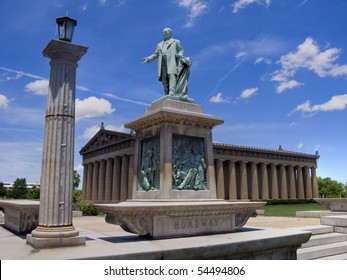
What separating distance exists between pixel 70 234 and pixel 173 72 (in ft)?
21.9

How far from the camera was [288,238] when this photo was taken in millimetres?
9188

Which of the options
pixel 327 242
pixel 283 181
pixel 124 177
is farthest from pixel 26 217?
pixel 283 181

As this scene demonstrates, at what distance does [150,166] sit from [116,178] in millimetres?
57427

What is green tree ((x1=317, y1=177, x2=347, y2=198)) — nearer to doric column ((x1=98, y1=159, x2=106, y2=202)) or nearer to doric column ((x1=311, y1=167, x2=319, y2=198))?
doric column ((x1=311, y1=167, x2=319, y2=198))

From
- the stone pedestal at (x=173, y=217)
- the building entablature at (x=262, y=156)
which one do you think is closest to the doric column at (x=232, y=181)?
the building entablature at (x=262, y=156)

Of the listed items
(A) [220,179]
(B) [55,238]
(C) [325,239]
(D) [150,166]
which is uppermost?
(A) [220,179]

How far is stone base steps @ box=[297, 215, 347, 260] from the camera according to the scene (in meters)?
11.2

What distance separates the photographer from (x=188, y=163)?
439 inches

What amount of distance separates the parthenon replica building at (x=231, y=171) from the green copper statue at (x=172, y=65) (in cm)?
4828

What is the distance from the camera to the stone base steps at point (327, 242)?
36.7 feet

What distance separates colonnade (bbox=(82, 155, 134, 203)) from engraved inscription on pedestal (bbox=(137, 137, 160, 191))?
151 ft

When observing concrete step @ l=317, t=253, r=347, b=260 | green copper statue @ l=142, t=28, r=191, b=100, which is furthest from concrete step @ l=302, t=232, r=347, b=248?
green copper statue @ l=142, t=28, r=191, b=100

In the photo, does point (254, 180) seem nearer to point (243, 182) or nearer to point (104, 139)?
point (243, 182)
